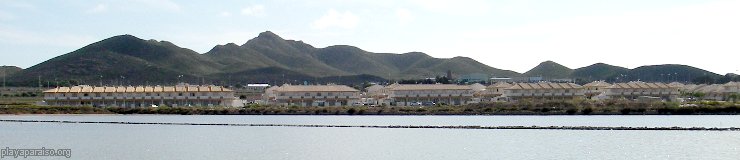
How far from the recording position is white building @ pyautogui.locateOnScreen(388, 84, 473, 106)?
10638 centimetres

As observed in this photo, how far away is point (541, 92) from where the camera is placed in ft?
354

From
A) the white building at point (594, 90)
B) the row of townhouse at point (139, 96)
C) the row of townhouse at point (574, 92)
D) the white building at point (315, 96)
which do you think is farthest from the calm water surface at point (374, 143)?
the white building at point (594, 90)

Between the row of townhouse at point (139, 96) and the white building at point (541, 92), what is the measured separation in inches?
1181

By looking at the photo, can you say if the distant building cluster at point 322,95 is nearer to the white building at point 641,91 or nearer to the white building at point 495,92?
the white building at point 641,91

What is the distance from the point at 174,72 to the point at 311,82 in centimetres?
2977

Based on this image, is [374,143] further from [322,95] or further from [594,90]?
[594,90]

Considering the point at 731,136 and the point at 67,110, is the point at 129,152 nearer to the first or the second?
the point at 731,136

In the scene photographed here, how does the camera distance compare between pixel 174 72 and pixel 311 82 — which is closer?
pixel 174 72

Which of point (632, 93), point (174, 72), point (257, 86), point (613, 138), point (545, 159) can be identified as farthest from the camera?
point (174, 72)

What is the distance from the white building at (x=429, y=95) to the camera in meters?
106

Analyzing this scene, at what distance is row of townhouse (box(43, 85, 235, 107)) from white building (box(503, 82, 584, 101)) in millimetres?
30003

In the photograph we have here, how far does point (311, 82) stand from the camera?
198 m

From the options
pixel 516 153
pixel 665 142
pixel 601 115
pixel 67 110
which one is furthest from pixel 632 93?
pixel 516 153

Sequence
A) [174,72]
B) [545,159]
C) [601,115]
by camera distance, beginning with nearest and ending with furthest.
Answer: [545,159] < [601,115] < [174,72]
